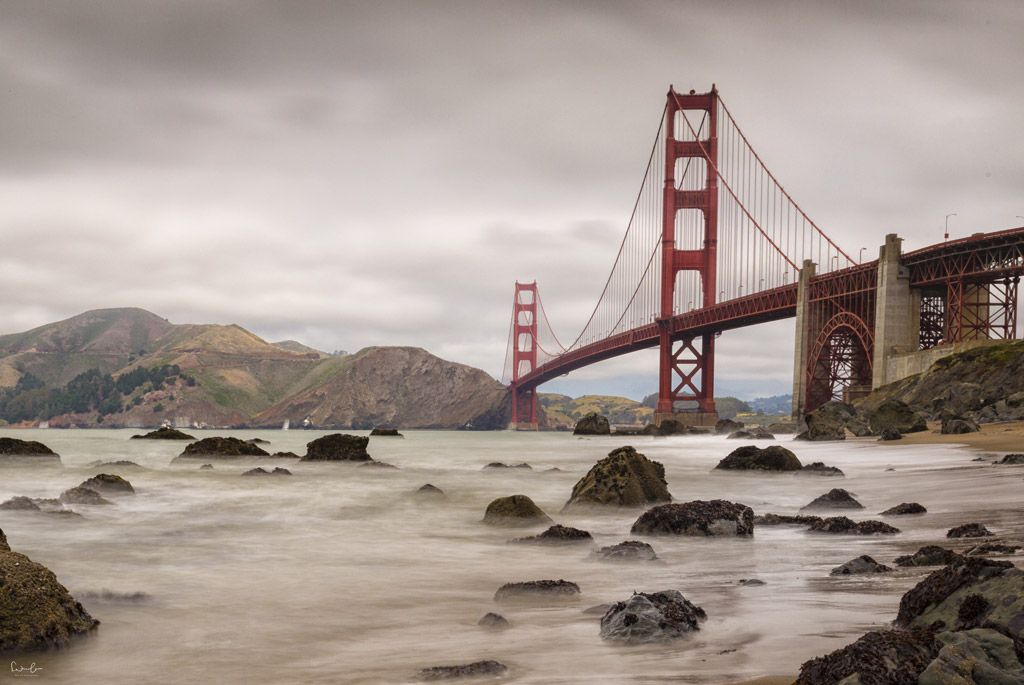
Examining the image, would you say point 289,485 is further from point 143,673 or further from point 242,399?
point 242,399

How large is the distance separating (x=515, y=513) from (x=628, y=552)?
4.04 meters

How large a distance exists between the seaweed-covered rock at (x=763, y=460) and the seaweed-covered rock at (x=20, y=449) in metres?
20.3

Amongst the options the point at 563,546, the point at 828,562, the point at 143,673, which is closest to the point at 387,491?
the point at 563,546

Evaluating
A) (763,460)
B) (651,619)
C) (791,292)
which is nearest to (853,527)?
(651,619)

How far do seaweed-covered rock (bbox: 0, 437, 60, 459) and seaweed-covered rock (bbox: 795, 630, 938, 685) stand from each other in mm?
28955

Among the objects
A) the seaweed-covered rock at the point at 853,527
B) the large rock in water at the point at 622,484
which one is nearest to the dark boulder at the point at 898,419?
the large rock in water at the point at 622,484

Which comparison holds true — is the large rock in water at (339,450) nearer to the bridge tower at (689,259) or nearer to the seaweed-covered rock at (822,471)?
the seaweed-covered rock at (822,471)

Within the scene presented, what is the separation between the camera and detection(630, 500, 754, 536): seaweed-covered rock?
1033cm

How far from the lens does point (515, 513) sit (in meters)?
12.9

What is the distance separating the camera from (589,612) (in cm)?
652

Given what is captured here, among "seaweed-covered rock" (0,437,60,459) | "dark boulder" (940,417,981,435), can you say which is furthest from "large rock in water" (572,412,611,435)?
"seaweed-covered rock" (0,437,60,459)

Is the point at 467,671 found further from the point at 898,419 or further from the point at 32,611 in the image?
the point at 898,419

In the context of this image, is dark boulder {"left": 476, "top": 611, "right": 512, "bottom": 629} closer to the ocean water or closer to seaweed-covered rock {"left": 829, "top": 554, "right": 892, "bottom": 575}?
the ocean water

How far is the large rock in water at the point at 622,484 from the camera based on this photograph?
1403 cm
